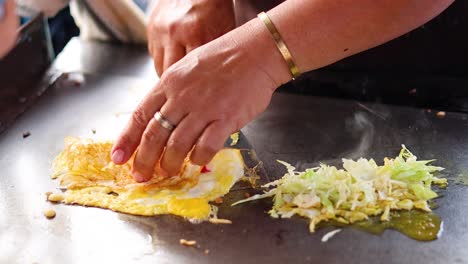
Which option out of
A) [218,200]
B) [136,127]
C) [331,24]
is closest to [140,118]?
[136,127]

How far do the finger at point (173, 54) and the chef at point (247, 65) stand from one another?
28 cm

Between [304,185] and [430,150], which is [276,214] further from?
[430,150]

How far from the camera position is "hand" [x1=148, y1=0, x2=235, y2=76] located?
189 centimetres

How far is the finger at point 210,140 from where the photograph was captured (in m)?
1.57

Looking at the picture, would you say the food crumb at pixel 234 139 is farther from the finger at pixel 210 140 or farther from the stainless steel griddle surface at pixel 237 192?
the finger at pixel 210 140

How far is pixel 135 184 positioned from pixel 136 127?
0.16 m

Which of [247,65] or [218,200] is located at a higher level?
[247,65]

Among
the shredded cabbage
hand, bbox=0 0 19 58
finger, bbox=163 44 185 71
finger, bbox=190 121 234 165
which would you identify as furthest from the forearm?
hand, bbox=0 0 19 58

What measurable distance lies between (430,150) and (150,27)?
36.4 inches

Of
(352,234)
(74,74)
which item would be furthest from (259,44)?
(74,74)

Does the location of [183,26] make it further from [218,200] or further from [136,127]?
[218,200]

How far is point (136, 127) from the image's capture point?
165 cm

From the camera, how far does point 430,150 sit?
1.76m

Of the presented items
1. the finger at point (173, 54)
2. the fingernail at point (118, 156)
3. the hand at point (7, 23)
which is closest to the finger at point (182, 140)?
the fingernail at point (118, 156)
